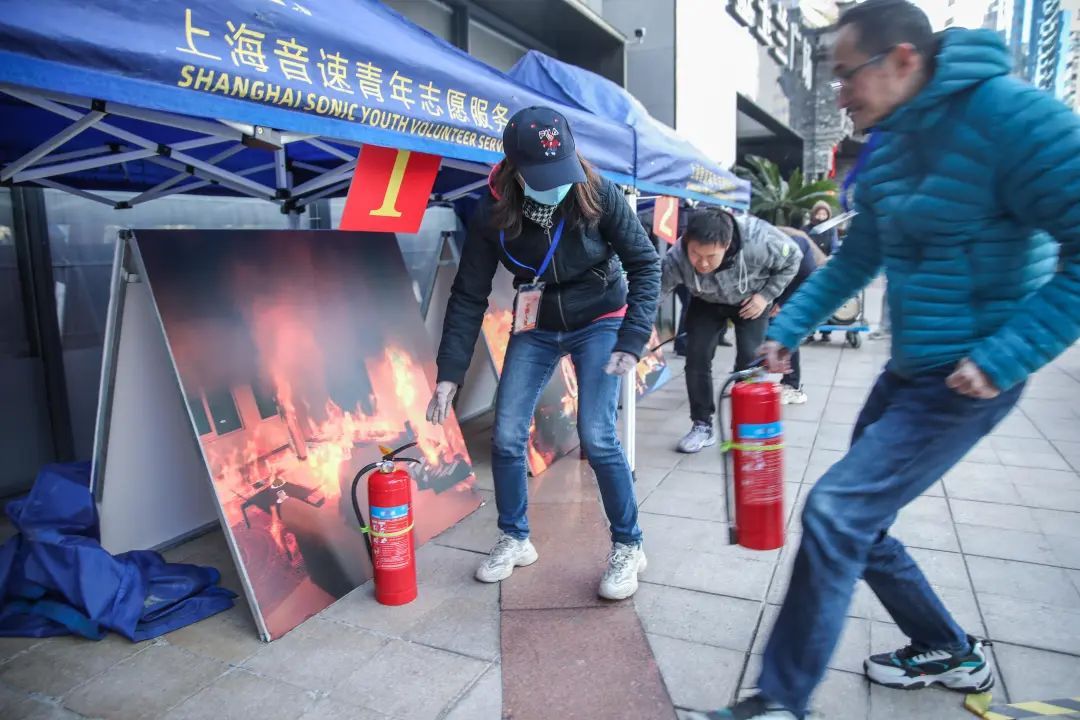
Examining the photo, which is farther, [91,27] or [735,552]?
[735,552]

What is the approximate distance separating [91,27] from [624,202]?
184 centimetres

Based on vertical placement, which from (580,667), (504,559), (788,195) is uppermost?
(788,195)

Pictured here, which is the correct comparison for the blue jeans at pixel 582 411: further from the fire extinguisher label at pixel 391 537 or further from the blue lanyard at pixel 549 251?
the fire extinguisher label at pixel 391 537

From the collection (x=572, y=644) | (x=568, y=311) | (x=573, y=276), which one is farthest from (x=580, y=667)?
(x=573, y=276)

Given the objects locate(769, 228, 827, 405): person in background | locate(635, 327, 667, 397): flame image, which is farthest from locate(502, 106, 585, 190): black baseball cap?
locate(635, 327, 667, 397): flame image

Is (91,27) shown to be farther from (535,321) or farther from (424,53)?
(535,321)

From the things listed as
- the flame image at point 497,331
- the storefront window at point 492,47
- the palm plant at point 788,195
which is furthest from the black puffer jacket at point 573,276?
the palm plant at point 788,195

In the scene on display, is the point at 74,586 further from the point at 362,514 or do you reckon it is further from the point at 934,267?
the point at 934,267

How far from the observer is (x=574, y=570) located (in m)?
3.29

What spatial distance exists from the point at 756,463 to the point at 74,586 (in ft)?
8.30

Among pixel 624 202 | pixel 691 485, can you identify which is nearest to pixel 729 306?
pixel 691 485

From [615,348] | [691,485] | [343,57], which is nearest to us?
[343,57]

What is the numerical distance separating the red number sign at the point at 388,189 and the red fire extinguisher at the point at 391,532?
3.26ft

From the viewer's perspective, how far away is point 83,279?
177 inches
